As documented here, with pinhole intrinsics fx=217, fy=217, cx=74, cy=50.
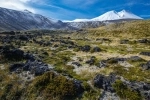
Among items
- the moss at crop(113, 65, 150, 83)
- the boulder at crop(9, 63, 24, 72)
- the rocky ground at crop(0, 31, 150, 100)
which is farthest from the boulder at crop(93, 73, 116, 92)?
the boulder at crop(9, 63, 24, 72)

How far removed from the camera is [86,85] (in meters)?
32.2

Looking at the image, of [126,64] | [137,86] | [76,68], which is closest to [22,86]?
[76,68]

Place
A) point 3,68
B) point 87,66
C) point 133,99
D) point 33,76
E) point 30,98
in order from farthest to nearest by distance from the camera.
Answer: point 87,66 → point 3,68 → point 33,76 → point 30,98 → point 133,99

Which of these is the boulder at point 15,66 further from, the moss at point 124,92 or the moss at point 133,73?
the moss at point 124,92

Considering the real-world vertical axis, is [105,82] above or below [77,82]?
below

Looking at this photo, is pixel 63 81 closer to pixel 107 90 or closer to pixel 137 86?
pixel 107 90

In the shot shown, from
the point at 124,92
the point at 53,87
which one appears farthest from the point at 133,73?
the point at 53,87

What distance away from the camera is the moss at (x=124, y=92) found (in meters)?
28.9

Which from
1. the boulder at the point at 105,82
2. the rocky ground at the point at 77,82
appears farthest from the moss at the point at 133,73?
the boulder at the point at 105,82

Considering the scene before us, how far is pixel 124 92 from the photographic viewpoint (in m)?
30.2

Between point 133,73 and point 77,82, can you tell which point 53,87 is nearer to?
point 77,82

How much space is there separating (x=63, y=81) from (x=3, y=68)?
14200 millimetres

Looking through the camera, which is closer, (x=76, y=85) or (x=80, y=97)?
(x=80, y=97)

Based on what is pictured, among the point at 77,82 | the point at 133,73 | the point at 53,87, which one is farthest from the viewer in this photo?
the point at 133,73
